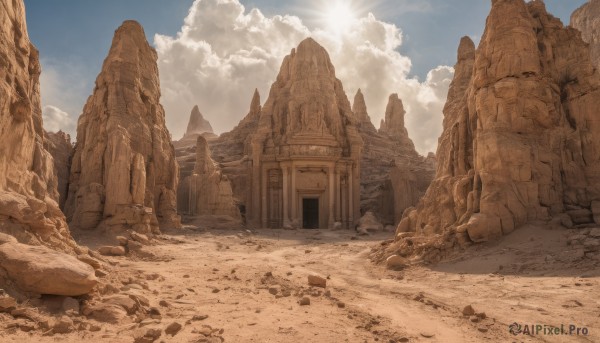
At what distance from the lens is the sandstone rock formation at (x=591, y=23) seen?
3344 cm

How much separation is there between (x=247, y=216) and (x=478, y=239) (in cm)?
2446

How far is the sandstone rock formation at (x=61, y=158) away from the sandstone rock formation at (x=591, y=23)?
3648 centimetres

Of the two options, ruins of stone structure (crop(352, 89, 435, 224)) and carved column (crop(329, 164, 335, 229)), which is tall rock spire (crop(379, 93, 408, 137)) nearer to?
ruins of stone structure (crop(352, 89, 435, 224))

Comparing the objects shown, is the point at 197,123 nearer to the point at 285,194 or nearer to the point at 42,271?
the point at 285,194

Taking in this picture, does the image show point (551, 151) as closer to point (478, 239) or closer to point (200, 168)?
point (478, 239)

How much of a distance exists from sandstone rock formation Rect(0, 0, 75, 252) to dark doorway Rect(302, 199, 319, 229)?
28.3 meters

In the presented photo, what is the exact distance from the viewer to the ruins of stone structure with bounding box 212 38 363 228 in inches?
1391

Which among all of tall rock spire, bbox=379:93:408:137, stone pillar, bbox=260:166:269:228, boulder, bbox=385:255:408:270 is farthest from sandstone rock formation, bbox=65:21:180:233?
tall rock spire, bbox=379:93:408:137

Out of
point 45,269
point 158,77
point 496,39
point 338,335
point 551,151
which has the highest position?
point 158,77

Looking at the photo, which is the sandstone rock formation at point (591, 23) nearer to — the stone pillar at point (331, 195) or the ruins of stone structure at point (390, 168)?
the ruins of stone structure at point (390, 168)

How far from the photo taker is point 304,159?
35.2 meters

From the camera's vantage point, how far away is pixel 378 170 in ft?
161

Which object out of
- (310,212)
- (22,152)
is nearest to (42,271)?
(22,152)

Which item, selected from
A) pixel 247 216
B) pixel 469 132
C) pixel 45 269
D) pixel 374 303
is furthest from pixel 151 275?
pixel 247 216
